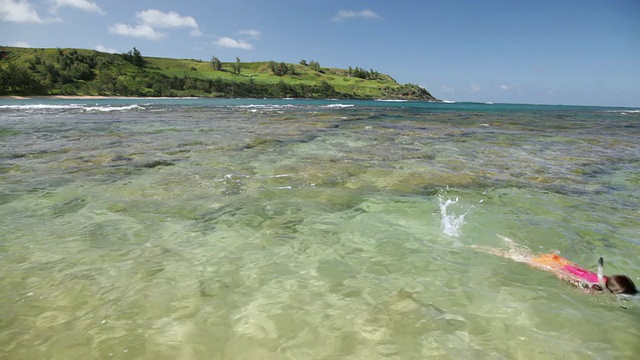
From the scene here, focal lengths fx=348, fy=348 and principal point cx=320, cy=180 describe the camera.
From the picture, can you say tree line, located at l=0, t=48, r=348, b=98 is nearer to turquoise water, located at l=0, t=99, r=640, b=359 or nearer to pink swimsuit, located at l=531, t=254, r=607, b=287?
turquoise water, located at l=0, t=99, r=640, b=359

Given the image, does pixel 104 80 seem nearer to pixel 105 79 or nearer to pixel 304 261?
pixel 105 79

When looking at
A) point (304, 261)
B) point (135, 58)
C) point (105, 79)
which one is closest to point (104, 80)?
point (105, 79)

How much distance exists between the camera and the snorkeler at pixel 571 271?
5.52 metres

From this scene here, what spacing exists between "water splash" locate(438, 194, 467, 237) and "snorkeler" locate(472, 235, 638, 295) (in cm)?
80

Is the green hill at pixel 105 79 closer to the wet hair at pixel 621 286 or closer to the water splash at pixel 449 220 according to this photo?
the water splash at pixel 449 220

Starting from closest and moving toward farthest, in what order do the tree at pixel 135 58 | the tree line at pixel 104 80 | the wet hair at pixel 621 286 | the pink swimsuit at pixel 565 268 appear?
1. the wet hair at pixel 621 286
2. the pink swimsuit at pixel 565 268
3. the tree line at pixel 104 80
4. the tree at pixel 135 58

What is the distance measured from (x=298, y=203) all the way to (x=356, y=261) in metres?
3.71

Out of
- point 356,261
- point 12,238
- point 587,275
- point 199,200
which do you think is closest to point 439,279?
point 356,261

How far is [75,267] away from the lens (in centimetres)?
609

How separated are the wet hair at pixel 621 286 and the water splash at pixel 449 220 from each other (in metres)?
2.82

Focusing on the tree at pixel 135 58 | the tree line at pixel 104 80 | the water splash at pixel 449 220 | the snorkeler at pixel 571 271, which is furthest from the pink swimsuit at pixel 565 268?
the tree at pixel 135 58

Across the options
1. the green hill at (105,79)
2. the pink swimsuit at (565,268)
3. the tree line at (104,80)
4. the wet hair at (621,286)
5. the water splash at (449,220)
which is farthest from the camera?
the green hill at (105,79)

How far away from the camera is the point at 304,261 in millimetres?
6609

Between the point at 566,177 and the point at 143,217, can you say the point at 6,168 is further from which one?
the point at 566,177
